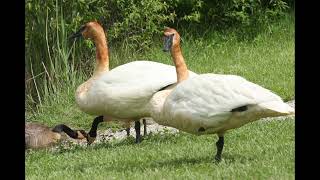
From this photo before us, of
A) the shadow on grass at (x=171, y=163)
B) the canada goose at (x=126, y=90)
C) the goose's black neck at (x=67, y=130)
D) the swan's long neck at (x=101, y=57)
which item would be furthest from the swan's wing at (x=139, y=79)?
the shadow on grass at (x=171, y=163)

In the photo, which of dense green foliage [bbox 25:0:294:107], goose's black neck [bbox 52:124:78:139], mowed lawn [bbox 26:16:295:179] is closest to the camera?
mowed lawn [bbox 26:16:295:179]

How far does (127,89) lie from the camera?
8492mm

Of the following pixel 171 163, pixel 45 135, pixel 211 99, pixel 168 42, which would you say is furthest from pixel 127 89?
pixel 211 99

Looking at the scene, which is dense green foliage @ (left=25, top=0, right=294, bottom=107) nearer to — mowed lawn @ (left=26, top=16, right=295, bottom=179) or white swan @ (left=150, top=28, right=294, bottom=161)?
mowed lawn @ (left=26, top=16, right=295, bottom=179)

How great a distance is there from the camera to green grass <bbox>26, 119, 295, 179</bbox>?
5.95m

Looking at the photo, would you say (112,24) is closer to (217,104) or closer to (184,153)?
(184,153)

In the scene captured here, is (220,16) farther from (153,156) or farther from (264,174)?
(264,174)

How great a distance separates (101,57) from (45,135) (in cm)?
130

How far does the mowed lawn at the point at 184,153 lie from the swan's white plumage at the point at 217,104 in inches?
14.2

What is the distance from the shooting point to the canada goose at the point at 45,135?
9680mm

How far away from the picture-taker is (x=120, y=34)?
47.6 ft

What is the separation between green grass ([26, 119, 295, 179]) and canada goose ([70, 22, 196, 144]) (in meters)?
0.38

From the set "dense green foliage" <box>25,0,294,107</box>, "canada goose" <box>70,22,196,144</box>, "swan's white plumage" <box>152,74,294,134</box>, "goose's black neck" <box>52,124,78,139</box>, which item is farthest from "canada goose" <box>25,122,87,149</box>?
"swan's white plumage" <box>152,74,294,134</box>

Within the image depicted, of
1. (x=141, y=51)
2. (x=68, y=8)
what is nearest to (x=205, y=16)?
(x=141, y=51)
